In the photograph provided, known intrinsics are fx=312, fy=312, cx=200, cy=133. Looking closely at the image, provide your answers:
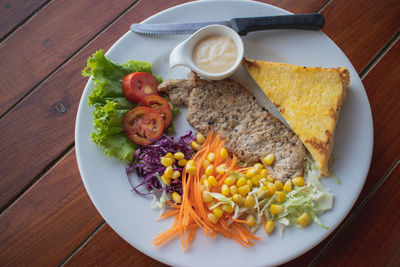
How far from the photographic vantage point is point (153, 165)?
3.16 metres

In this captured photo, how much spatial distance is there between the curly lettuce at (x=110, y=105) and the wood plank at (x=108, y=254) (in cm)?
97

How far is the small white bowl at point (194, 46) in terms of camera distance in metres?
3.07

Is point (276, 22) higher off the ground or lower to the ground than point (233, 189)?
higher

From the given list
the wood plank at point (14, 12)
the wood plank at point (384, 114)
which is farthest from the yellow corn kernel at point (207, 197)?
the wood plank at point (14, 12)

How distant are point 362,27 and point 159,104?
2.57m

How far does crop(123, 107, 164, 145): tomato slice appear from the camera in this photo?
3.14m

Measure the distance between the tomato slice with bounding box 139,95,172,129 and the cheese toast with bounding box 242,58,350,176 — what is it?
914 mm

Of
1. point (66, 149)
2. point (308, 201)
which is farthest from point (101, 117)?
point (308, 201)

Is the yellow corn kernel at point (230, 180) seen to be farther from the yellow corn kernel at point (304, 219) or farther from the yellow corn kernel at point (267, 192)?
the yellow corn kernel at point (304, 219)

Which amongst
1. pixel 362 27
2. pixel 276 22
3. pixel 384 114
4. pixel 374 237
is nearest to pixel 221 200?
pixel 374 237

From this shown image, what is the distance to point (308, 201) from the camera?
9.70ft

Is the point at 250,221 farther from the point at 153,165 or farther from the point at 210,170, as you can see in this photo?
the point at 153,165

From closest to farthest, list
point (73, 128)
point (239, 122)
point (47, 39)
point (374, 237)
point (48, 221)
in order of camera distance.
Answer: point (239, 122), point (374, 237), point (48, 221), point (73, 128), point (47, 39)

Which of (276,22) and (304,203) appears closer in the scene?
(304,203)
